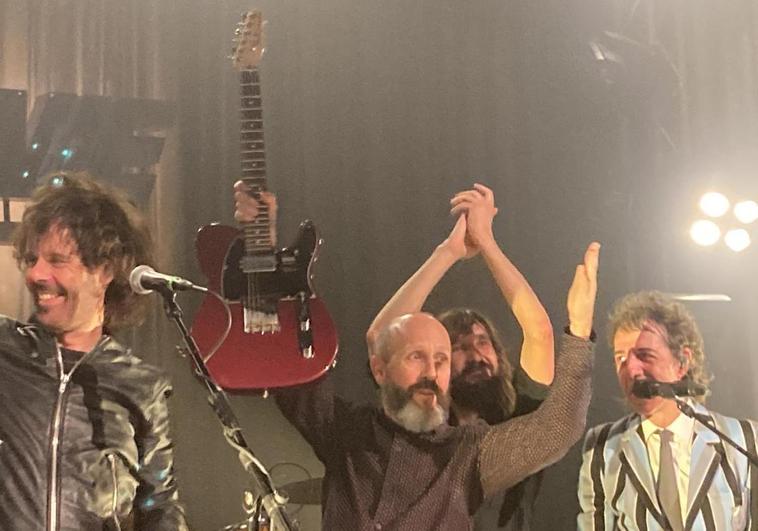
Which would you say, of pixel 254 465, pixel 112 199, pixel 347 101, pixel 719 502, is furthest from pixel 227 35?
pixel 719 502

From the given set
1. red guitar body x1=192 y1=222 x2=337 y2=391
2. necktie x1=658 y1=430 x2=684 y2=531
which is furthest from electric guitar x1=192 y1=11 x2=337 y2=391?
necktie x1=658 y1=430 x2=684 y2=531

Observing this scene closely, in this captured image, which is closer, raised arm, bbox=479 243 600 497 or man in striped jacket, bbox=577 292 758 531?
raised arm, bbox=479 243 600 497

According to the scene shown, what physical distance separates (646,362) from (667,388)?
0.46 ft

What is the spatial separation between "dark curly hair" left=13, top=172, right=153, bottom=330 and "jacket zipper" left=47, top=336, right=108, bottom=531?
18 centimetres

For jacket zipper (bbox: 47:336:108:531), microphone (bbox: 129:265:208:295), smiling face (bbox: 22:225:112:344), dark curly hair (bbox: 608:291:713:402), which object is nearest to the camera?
microphone (bbox: 129:265:208:295)

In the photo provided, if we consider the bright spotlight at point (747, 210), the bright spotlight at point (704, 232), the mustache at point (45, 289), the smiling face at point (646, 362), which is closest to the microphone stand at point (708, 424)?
the smiling face at point (646, 362)

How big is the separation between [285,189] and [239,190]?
5.1 inches

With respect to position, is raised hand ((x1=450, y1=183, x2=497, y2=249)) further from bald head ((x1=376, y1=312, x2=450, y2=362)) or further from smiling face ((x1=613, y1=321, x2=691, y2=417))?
smiling face ((x1=613, y1=321, x2=691, y2=417))

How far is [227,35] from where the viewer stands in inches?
86.6

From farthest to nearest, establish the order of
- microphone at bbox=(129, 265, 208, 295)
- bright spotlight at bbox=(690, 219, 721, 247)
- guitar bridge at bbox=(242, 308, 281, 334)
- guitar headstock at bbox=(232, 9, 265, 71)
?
bright spotlight at bbox=(690, 219, 721, 247) < guitar headstock at bbox=(232, 9, 265, 71) < guitar bridge at bbox=(242, 308, 281, 334) < microphone at bbox=(129, 265, 208, 295)

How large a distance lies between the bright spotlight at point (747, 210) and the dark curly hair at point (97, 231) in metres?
1.75

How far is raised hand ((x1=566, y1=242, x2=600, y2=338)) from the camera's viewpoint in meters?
2.04

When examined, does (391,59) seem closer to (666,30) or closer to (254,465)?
(666,30)

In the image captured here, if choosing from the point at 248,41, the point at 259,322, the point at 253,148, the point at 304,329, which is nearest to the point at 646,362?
the point at 304,329
